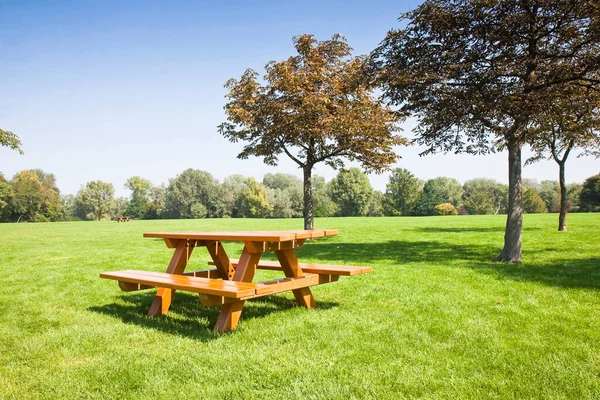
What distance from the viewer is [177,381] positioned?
378cm

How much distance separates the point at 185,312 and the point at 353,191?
74583mm

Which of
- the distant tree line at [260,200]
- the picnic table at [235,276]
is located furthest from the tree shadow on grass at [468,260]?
the distant tree line at [260,200]

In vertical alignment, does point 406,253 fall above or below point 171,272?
below

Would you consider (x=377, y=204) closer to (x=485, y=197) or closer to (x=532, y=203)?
(x=485, y=197)

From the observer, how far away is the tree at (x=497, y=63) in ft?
35.0

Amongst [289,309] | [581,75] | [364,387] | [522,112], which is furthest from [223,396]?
[581,75]

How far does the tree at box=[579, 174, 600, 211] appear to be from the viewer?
59447 mm

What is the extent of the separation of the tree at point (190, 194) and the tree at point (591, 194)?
61.8 metres

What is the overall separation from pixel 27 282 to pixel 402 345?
824 centimetres

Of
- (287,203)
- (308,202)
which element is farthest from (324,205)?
(308,202)

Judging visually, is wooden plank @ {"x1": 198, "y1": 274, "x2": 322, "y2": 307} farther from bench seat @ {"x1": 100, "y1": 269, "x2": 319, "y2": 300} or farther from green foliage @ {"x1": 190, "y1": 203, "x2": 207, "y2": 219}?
green foliage @ {"x1": 190, "y1": 203, "x2": 207, "y2": 219}

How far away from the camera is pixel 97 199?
97938 mm

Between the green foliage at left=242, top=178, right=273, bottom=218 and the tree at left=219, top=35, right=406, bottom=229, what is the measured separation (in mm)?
61385

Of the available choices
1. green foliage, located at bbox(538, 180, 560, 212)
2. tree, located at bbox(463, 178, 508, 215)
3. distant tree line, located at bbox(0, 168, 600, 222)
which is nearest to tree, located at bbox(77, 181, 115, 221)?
distant tree line, located at bbox(0, 168, 600, 222)
